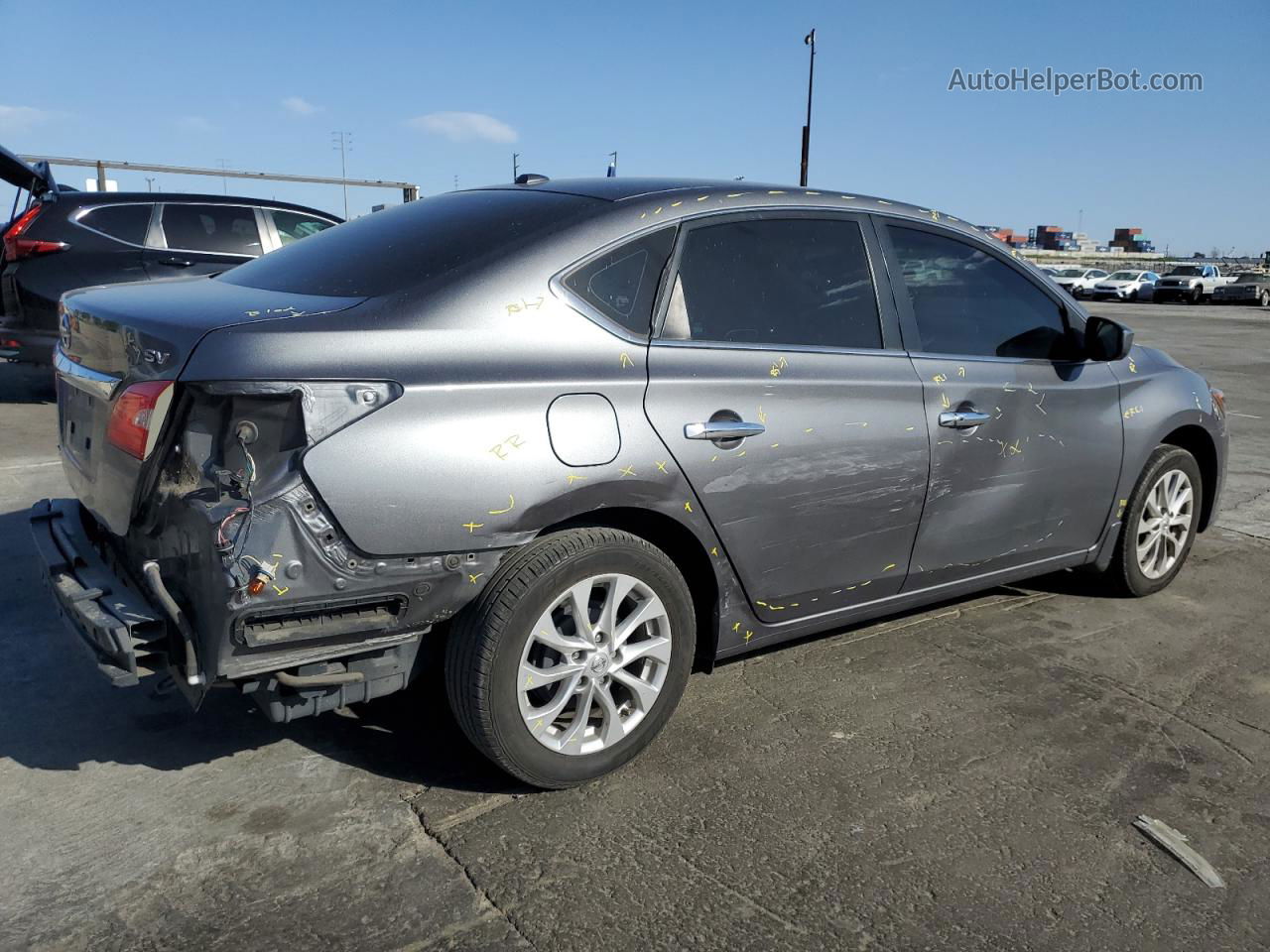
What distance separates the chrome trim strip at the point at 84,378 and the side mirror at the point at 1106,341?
3519 mm

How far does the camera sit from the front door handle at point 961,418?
3.64 metres

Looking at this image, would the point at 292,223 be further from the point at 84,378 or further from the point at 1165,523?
the point at 1165,523

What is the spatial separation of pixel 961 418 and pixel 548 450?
1679 mm

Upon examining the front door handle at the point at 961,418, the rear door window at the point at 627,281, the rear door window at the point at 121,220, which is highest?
the rear door window at the point at 121,220

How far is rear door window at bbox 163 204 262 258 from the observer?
8.88 m

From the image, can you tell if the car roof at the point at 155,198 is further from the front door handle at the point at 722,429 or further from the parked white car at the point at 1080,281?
the parked white car at the point at 1080,281

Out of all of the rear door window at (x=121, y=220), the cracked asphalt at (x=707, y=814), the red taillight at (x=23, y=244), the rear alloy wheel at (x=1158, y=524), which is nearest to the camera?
the cracked asphalt at (x=707, y=814)

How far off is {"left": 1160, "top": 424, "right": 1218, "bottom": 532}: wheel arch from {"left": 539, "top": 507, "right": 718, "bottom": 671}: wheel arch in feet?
8.79

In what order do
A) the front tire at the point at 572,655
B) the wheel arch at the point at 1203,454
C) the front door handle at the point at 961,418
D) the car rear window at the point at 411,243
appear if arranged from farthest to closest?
the wheel arch at the point at 1203,454, the front door handle at the point at 961,418, the car rear window at the point at 411,243, the front tire at the point at 572,655

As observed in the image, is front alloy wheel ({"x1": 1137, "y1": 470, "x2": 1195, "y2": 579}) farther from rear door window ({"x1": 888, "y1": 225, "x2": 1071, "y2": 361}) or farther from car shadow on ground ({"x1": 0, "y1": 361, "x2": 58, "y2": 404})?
car shadow on ground ({"x1": 0, "y1": 361, "x2": 58, "y2": 404})

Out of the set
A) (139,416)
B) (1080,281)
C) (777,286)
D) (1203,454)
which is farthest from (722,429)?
(1080,281)

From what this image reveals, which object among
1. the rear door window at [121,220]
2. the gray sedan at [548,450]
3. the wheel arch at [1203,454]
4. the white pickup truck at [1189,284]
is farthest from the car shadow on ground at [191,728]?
the white pickup truck at [1189,284]

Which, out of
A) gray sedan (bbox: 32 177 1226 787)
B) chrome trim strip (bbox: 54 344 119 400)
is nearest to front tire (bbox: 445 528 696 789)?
gray sedan (bbox: 32 177 1226 787)

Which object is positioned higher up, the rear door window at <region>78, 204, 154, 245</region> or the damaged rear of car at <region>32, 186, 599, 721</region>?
the rear door window at <region>78, 204, 154, 245</region>
